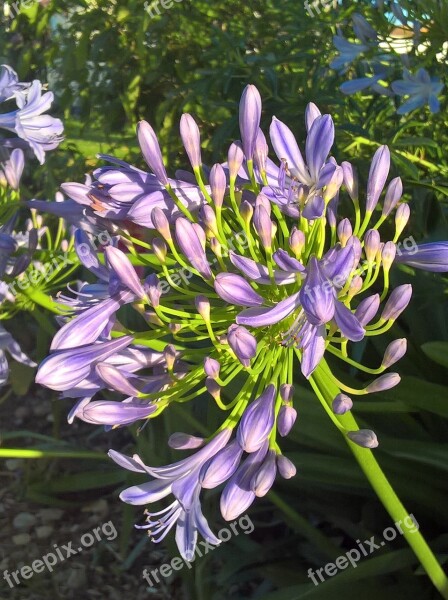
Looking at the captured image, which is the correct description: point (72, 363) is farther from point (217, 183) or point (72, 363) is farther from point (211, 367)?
point (217, 183)

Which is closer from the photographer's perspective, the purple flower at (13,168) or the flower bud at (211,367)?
the flower bud at (211,367)

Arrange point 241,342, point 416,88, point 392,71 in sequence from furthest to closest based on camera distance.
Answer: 1. point 392,71
2. point 416,88
3. point 241,342

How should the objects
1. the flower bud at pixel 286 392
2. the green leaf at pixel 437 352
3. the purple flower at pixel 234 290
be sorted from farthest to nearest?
1. the green leaf at pixel 437 352
2. the flower bud at pixel 286 392
3. the purple flower at pixel 234 290

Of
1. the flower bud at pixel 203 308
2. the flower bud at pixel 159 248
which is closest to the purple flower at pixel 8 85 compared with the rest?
the flower bud at pixel 159 248

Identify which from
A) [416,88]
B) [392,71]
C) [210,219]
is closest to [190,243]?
[210,219]

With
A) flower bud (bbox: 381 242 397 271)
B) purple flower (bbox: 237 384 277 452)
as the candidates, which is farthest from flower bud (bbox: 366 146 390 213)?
purple flower (bbox: 237 384 277 452)

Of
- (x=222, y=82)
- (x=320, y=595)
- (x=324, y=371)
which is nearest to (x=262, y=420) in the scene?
(x=324, y=371)

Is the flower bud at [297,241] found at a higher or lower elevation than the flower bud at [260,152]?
lower

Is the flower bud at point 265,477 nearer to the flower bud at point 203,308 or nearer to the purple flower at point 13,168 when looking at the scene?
the flower bud at point 203,308

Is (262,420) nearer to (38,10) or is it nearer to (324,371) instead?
(324,371)
